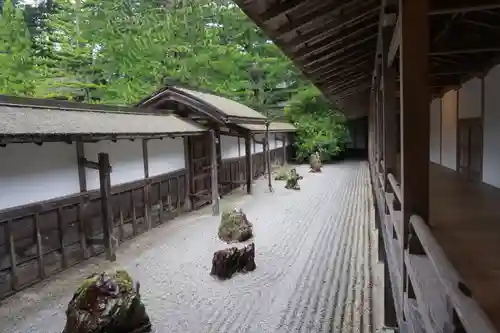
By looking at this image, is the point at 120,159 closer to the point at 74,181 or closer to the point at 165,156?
the point at 74,181

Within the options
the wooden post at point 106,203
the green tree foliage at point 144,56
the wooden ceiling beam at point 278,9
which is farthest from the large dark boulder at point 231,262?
the green tree foliage at point 144,56

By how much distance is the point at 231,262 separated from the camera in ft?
21.4

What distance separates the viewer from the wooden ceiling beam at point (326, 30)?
4.99 metres

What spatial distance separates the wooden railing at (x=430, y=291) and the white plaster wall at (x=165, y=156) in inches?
296

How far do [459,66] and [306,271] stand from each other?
171 inches

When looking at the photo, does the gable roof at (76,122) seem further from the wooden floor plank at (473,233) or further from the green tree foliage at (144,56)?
the green tree foliage at (144,56)

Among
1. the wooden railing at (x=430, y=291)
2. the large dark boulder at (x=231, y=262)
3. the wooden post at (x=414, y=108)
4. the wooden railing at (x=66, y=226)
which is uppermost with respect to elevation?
the wooden post at (x=414, y=108)

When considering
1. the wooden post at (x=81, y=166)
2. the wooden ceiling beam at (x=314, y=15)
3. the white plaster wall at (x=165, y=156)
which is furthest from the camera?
the white plaster wall at (x=165, y=156)

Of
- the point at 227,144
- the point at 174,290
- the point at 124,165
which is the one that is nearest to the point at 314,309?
the point at 174,290

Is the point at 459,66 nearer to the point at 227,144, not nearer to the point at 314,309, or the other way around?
the point at 314,309

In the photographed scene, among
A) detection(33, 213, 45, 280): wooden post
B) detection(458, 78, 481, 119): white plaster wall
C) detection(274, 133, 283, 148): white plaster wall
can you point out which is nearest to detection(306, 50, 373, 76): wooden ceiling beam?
detection(458, 78, 481, 119): white plaster wall

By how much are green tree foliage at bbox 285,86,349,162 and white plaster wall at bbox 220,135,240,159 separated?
10010 mm

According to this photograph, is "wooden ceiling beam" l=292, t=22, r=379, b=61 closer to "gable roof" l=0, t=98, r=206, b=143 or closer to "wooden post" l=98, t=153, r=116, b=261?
"gable roof" l=0, t=98, r=206, b=143

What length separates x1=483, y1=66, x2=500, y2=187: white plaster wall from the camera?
20.4 feet
